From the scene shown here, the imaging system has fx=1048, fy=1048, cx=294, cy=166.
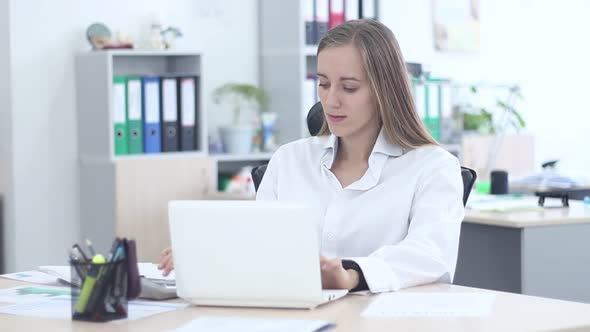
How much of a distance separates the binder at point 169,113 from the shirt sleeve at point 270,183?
2023 millimetres

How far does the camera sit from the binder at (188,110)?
4.57m

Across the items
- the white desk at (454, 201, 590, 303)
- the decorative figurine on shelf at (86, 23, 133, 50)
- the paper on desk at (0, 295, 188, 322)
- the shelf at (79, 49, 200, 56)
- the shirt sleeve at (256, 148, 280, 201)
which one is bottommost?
the white desk at (454, 201, 590, 303)

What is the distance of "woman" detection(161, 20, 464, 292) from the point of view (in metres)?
2.32

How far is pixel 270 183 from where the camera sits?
257 centimetres

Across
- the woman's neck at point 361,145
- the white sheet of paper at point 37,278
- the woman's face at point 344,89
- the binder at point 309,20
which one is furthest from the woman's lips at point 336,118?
the binder at point 309,20

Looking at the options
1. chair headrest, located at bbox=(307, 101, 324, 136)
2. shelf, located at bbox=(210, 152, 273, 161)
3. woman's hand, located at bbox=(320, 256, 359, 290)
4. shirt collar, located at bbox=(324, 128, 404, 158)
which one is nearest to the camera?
woman's hand, located at bbox=(320, 256, 359, 290)

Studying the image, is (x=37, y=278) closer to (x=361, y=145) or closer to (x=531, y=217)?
(x=361, y=145)

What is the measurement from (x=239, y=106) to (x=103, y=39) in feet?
2.69

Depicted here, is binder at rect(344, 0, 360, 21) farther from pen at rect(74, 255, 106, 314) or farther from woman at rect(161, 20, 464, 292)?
pen at rect(74, 255, 106, 314)

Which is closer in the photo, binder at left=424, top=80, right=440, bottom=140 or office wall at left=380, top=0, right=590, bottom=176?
binder at left=424, top=80, right=440, bottom=140

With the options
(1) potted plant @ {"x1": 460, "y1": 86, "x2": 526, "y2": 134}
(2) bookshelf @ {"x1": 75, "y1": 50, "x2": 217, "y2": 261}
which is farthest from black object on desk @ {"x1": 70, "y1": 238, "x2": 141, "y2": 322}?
(1) potted plant @ {"x1": 460, "y1": 86, "x2": 526, "y2": 134}

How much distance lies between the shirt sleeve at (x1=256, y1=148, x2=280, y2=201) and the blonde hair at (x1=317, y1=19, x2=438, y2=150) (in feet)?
0.99

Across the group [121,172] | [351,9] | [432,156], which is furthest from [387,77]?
[351,9]

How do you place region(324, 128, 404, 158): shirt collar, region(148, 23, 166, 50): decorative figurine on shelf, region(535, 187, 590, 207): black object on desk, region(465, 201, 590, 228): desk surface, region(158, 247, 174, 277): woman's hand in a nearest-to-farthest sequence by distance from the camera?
region(158, 247, 174, 277): woman's hand, region(324, 128, 404, 158): shirt collar, region(465, 201, 590, 228): desk surface, region(535, 187, 590, 207): black object on desk, region(148, 23, 166, 50): decorative figurine on shelf
